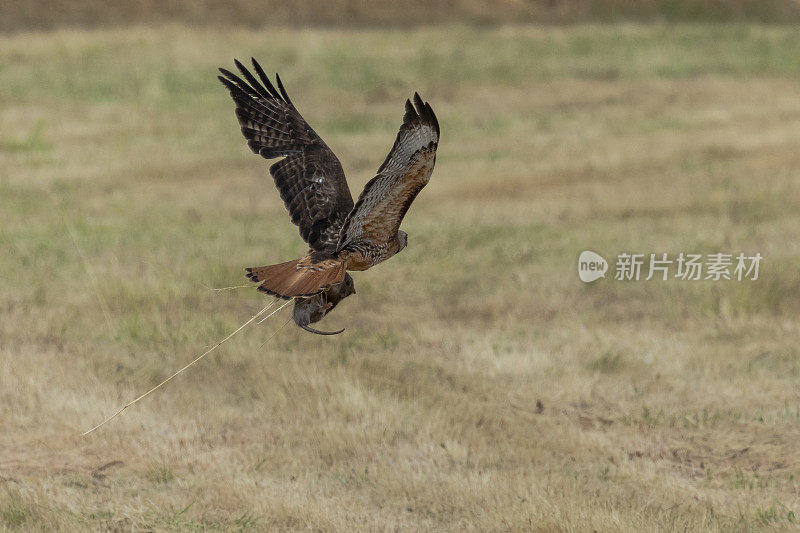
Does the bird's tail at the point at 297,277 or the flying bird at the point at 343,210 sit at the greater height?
the flying bird at the point at 343,210

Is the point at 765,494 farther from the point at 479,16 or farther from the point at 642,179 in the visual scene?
the point at 479,16

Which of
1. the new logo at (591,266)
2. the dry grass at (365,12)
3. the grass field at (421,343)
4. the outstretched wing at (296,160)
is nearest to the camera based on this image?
the outstretched wing at (296,160)

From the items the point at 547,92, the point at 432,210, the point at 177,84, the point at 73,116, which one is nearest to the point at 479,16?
the point at 547,92

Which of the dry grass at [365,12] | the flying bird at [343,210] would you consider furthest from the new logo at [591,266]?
the dry grass at [365,12]

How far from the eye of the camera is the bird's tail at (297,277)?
4.48m

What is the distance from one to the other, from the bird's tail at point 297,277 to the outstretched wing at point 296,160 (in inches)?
25.0

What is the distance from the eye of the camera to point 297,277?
462 centimetres

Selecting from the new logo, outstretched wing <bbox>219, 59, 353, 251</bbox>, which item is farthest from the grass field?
outstretched wing <bbox>219, 59, 353, 251</bbox>

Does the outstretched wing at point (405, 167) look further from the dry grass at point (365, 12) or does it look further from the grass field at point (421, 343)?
the dry grass at point (365, 12)

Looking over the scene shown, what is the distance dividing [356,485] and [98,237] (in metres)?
7.29

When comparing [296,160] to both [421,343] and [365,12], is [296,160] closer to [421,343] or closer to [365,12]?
[421,343]

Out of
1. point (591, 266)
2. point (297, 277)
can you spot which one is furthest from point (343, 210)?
point (591, 266)

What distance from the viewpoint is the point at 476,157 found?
1898 centimetres

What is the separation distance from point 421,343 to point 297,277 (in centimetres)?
555
